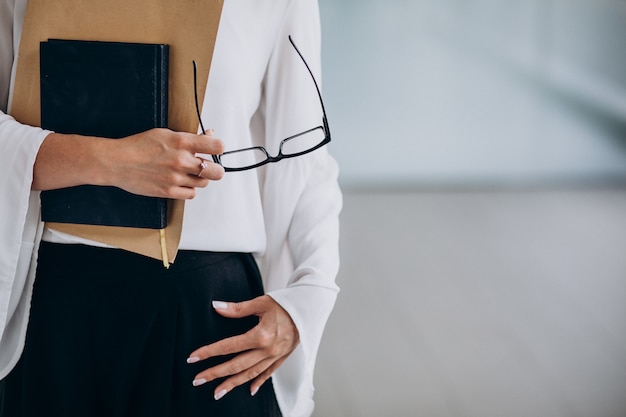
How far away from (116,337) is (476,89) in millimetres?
4935

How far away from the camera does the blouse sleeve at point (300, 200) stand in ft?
3.32

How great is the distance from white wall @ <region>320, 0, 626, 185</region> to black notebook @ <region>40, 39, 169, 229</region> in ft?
14.7

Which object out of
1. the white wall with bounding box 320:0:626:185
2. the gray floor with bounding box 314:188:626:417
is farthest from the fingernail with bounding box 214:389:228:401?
the white wall with bounding box 320:0:626:185

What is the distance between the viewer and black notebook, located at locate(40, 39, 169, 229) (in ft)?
2.82

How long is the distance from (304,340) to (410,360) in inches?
72.0

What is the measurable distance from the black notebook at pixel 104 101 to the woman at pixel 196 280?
0.10ft

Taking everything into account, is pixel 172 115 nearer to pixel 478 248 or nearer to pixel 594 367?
pixel 594 367

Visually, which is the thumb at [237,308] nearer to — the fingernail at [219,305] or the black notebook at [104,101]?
the fingernail at [219,305]

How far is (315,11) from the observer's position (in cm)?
105

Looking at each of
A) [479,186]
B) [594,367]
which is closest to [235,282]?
[594,367]

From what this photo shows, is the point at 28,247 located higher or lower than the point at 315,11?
lower

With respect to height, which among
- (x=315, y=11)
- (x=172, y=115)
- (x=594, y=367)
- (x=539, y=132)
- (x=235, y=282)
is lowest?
(x=594, y=367)

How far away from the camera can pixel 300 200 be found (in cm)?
106

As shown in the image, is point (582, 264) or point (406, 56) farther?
point (406, 56)
